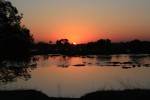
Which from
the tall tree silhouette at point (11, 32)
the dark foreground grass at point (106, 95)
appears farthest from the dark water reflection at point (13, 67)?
the dark foreground grass at point (106, 95)

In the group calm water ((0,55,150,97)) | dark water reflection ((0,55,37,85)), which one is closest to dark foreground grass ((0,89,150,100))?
calm water ((0,55,150,97))

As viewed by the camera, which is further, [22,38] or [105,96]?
[22,38]

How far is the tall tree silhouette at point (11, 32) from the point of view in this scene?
26875 mm

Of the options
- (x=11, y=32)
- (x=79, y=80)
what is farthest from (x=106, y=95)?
(x=79, y=80)

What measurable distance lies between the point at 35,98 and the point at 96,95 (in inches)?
143

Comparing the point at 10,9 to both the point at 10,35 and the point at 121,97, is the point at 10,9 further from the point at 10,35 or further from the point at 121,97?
the point at 121,97

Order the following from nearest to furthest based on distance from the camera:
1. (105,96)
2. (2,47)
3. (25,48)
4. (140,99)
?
(140,99)
(105,96)
(2,47)
(25,48)

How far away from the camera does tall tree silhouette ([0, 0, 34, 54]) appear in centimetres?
2688

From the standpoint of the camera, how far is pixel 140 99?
43.7ft

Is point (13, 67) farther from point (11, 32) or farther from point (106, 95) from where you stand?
point (106, 95)

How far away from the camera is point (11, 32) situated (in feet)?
90.9

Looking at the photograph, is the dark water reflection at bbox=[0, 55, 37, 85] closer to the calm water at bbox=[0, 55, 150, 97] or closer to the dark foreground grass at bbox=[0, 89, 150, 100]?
the calm water at bbox=[0, 55, 150, 97]

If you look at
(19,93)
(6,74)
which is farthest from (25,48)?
(19,93)

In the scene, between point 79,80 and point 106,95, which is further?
point 79,80
